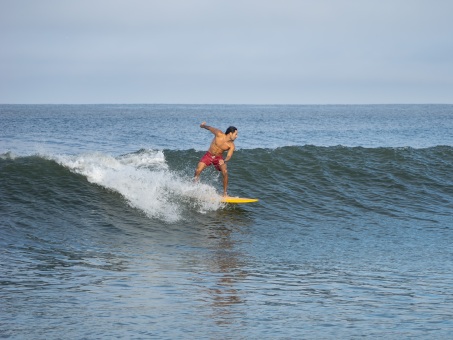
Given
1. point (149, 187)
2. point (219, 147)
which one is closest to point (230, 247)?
point (219, 147)

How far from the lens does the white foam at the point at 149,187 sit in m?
15.7

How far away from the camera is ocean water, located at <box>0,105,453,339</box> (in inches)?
295

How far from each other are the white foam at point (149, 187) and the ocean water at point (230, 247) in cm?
5

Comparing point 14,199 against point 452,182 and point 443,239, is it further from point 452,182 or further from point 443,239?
point 452,182

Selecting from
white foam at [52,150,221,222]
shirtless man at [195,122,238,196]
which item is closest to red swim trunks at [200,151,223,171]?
shirtless man at [195,122,238,196]

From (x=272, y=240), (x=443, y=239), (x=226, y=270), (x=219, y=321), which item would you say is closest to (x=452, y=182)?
(x=443, y=239)

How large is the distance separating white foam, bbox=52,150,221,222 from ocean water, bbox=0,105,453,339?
49 mm

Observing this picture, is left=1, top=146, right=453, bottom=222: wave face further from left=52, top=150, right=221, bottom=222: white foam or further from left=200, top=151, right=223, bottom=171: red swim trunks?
left=200, top=151, right=223, bottom=171: red swim trunks

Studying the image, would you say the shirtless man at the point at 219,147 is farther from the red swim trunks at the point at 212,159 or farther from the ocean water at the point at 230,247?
the ocean water at the point at 230,247

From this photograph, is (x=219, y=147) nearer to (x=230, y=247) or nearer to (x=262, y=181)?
(x=230, y=247)

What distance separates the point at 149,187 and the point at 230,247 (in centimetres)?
486

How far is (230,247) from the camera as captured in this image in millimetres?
12250

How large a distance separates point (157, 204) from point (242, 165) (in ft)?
18.8

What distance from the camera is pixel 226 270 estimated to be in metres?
10.1
